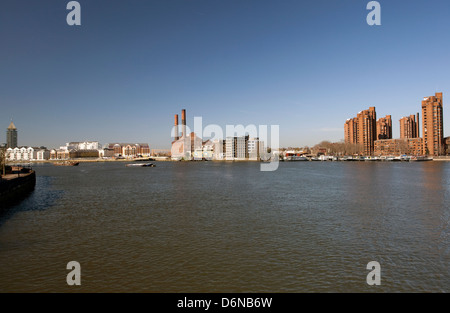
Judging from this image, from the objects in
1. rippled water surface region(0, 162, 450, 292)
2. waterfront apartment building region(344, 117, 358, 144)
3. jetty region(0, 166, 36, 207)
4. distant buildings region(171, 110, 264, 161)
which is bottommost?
rippled water surface region(0, 162, 450, 292)

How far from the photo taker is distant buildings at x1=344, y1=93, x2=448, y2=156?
14112cm

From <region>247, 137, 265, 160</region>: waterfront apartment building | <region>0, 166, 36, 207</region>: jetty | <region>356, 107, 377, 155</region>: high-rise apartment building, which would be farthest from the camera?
<region>247, 137, 265, 160</region>: waterfront apartment building

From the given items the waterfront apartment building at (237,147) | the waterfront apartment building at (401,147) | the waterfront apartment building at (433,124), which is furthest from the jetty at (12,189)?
the waterfront apartment building at (401,147)

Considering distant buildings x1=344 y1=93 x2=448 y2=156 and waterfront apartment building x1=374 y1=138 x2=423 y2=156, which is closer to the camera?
distant buildings x1=344 y1=93 x2=448 y2=156

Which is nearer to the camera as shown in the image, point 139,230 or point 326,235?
point 326,235

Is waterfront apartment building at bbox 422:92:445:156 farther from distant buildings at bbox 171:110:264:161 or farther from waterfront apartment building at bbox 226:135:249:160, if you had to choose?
waterfront apartment building at bbox 226:135:249:160

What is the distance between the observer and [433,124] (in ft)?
464

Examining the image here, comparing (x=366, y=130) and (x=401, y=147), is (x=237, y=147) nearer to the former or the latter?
(x=366, y=130)

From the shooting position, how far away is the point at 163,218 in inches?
734

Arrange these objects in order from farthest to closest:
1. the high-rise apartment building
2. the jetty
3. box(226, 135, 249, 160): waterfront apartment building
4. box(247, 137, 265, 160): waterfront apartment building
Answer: box(247, 137, 265, 160): waterfront apartment building < the high-rise apartment building < box(226, 135, 249, 160): waterfront apartment building < the jetty

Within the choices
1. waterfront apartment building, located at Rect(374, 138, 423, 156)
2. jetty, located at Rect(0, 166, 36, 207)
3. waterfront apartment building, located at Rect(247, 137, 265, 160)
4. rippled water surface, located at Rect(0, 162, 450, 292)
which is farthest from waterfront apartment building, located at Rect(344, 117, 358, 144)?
jetty, located at Rect(0, 166, 36, 207)
